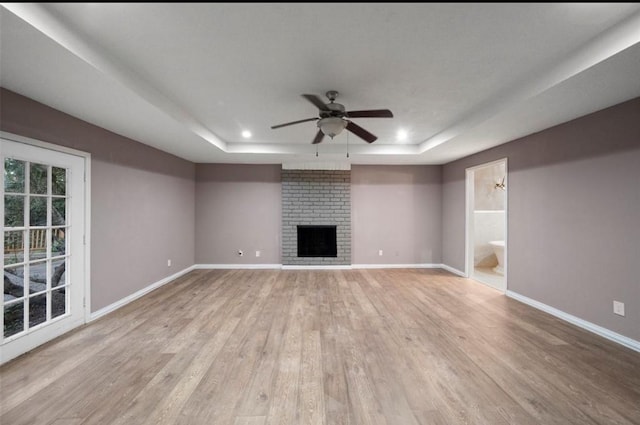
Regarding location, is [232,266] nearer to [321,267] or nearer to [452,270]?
[321,267]

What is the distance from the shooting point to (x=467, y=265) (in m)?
5.20

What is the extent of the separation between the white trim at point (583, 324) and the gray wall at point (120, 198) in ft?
18.3

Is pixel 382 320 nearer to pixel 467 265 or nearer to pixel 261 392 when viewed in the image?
pixel 261 392

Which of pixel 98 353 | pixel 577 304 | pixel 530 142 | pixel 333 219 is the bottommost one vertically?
pixel 98 353

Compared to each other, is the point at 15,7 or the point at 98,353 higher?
the point at 15,7

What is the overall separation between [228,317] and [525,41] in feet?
12.6

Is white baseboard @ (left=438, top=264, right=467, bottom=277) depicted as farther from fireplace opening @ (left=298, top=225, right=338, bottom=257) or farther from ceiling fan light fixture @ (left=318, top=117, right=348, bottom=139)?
ceiling fan light fixture @ (left=318, top=117, right=348, bottom=139)

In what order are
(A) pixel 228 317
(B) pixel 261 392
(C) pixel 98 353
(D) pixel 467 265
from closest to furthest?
(B) pixel 261 392, (C) pixel 98 353, (A) pixel 228 317, (D) pixel 467 265

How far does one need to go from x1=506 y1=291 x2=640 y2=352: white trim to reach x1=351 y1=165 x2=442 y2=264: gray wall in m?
2.31

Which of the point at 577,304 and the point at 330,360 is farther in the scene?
the point at 577,304

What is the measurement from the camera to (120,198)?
372 centimetres

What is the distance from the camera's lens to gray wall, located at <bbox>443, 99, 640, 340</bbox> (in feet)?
8.57

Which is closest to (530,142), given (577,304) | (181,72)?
(577,304)

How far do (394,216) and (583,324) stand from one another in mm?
3578
